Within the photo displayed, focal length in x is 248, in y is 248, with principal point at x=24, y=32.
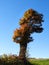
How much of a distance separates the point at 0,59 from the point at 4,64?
973 millimetres

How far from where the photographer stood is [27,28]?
46219 mm

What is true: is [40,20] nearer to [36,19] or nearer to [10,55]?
[36,19]

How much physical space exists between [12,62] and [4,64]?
6.62 feet

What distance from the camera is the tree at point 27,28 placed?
45.8 meters

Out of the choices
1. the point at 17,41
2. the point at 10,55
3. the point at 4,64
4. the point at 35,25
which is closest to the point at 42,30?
the point at 35,25

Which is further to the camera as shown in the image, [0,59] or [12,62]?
[12,62]

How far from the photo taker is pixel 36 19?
47.2 m

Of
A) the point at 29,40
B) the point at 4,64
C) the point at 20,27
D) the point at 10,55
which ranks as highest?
the point at 20,27

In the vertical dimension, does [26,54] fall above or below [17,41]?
below

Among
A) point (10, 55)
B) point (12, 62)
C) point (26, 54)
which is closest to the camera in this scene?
point (12, 62)

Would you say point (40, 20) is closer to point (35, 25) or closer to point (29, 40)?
point (35, 25)

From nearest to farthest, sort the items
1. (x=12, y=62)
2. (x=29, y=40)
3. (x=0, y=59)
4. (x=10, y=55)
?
(x=0, y=59) → (x=12, y=62) → (x=10, y=55) → (x=29, y=40)

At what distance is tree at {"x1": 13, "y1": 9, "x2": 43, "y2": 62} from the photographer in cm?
4581

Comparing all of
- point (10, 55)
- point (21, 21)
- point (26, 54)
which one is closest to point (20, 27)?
point (21, 21)
